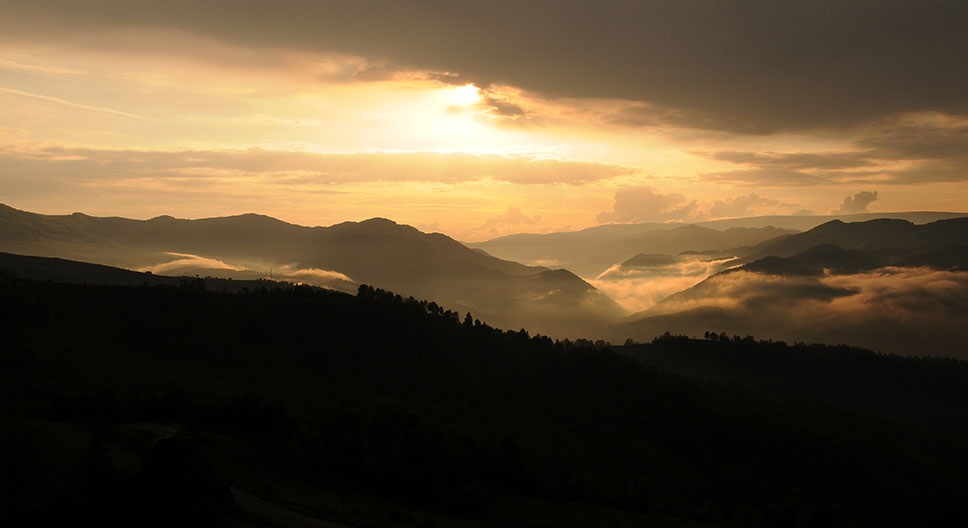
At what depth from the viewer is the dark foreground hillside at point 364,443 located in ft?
155

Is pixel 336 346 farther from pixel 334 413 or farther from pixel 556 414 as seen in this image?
pixel 334 413

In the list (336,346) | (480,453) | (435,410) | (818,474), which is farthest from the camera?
(336,346)

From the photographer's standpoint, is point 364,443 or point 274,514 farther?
point 364,443

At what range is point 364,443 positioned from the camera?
76500 millimetres

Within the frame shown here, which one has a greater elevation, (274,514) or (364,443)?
(364,443)

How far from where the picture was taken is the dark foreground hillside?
155 feet

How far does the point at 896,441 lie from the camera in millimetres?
184750

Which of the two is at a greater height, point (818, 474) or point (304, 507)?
point (304, 507)

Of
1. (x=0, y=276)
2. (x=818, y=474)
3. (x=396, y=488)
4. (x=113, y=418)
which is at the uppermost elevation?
(x=0, y=276)

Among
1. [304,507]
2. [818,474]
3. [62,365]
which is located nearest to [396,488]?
[304,507]

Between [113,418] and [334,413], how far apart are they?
2786cm

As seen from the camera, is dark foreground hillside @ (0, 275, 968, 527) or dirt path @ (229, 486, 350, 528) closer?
dark foreground hillside @ (0, 275, 968, 527)

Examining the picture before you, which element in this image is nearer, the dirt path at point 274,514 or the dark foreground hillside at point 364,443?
the dark foreground hillside at point 364,443

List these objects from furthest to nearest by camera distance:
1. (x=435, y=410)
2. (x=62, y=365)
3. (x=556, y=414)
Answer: (x=556, y=414) < (x=435, y=410) < (x=62, y=365)
